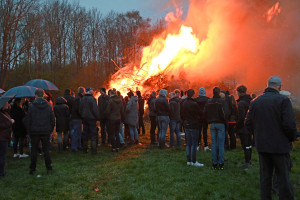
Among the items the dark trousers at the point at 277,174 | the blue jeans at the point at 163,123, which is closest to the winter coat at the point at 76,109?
the blue jeans at the point at 163,123

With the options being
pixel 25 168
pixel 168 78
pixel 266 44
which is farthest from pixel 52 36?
pixel 25 168

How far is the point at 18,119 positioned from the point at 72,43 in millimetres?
29270

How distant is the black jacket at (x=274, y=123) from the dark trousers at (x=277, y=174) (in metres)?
0.14

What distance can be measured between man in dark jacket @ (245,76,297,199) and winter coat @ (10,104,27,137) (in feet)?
25.4

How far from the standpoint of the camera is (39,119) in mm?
6391

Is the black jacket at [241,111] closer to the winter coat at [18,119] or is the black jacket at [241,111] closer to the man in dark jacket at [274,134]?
the man in dark jacket at [274,134]

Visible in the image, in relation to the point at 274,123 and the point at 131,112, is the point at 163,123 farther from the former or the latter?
the point at 274,123

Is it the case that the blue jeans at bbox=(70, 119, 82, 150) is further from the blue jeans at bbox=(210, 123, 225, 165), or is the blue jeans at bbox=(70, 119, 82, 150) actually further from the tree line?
the tree line

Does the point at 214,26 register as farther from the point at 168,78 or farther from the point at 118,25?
the point at 118,25

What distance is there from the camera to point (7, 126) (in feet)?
21.5

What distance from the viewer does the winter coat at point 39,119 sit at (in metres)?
6.36

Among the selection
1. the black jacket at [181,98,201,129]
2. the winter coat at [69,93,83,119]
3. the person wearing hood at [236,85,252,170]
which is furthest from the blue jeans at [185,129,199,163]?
the winter coat at [69,93,83,119]

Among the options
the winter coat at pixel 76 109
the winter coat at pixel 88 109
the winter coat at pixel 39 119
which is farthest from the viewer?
the winter coat at pixel 76 109

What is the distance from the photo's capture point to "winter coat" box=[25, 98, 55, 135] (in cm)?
636
